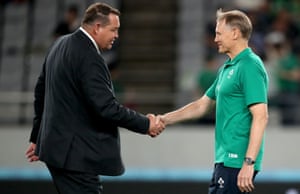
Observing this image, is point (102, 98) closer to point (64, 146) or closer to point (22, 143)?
point (64, 146)

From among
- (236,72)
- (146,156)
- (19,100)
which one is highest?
(236,72)

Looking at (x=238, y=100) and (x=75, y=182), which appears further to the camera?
(x=75, y=182)

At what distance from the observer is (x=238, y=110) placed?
5652 millimetres

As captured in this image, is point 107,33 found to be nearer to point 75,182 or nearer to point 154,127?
point 154,127

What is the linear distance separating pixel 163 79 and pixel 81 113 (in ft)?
22.8

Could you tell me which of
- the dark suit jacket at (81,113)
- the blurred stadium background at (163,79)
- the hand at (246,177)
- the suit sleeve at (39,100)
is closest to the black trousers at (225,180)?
the hand at (246,177)

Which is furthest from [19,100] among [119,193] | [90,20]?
[90,20]

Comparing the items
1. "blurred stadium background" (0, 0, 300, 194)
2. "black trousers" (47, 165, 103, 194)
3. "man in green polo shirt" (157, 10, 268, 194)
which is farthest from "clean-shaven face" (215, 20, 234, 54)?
"blurred stadium background" (0, 0, 300, 194)

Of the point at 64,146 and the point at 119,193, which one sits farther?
the point at 119,193

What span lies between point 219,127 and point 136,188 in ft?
8.10

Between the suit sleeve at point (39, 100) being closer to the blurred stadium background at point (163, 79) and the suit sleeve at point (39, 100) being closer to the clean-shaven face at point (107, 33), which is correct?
the clean-shaven face at point (107, 33)

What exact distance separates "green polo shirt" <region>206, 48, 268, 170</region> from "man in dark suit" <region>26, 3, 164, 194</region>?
2.20 feet

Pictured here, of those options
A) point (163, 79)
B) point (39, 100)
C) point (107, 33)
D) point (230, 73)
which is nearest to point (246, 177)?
point (230, 73)

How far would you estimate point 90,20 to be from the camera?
5902 millimetres
